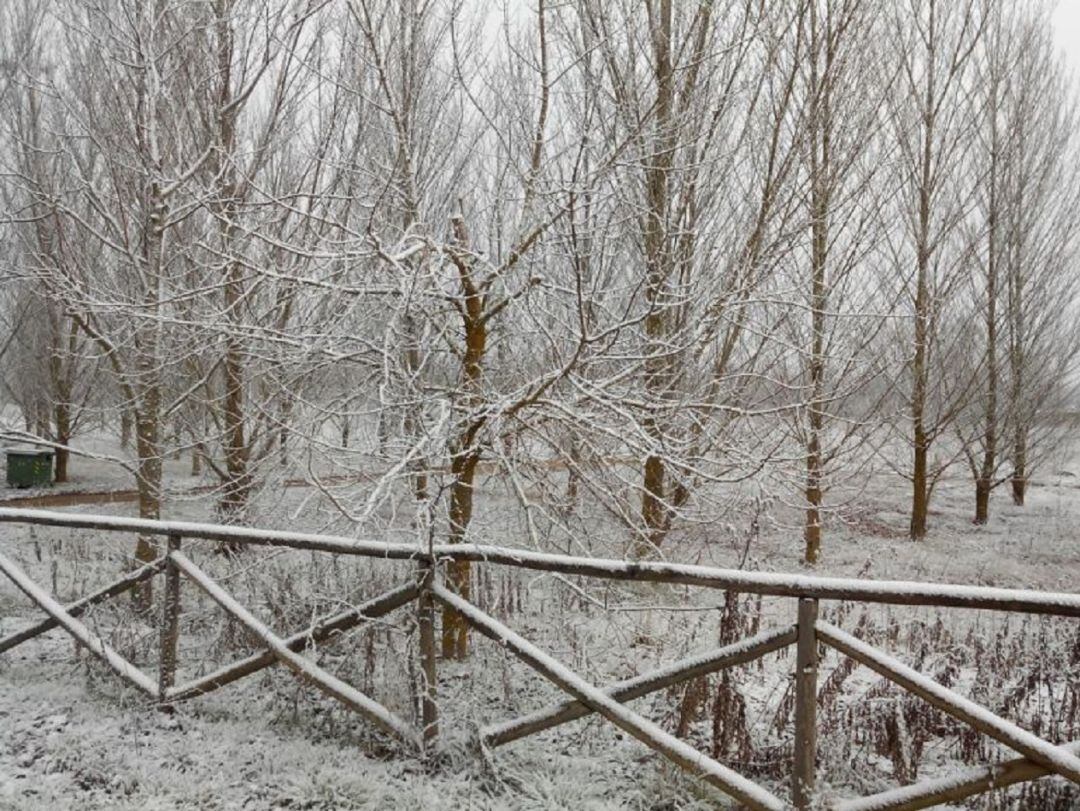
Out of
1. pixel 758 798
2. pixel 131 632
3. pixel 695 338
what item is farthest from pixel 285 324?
pixel 758 798

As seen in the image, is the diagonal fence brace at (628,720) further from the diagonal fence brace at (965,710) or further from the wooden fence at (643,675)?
the diagonal fence brace at (965,710)

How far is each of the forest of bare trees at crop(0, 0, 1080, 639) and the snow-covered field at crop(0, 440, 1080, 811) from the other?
0.61 meters

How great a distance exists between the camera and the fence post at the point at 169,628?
4.50 m

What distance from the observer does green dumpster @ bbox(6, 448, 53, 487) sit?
17.3 meters

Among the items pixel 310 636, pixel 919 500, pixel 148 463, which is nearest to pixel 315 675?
pixel 310 636

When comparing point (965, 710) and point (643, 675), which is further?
point (643, 675)

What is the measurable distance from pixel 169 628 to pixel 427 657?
1.63m

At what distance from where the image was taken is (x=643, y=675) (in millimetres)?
3459

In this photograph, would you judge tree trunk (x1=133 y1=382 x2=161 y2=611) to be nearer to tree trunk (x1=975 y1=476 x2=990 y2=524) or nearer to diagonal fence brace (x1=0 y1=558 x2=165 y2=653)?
diagonal fence brace (x1=0 y1=558 x2=165 y2=653)

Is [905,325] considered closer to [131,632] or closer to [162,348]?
[162,348]

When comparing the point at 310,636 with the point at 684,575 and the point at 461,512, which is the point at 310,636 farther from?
the point at 684,575

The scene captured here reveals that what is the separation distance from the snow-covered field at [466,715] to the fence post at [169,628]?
0.59 feet

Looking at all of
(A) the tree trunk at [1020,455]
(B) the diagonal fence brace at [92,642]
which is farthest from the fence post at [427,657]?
(A) the tree trunk at [1020,455]

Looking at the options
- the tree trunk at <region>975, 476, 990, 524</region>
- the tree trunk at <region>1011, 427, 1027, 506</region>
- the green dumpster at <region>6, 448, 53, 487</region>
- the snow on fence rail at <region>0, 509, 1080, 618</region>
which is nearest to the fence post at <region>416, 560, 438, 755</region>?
the snow on fence rail at <region>0, 509, 1080, 618</region>
